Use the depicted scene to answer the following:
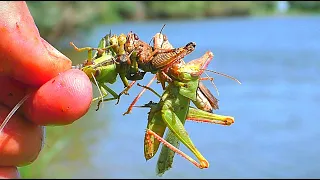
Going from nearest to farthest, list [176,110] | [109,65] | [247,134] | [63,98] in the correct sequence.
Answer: [63,98], [109,65], [176,110], [247,134]

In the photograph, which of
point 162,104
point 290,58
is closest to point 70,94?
point 162,104

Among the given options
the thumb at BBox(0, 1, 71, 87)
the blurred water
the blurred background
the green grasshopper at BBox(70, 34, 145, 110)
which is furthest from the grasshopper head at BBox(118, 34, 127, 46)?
the blurred water

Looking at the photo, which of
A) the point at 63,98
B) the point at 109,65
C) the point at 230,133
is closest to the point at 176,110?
the point at 109,65

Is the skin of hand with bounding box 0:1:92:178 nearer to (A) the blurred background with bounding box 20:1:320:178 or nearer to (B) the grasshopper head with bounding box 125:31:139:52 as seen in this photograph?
(B) the grasshopper head with bounding box 125:31:139:52

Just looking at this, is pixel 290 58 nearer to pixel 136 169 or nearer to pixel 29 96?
pixel 136 169

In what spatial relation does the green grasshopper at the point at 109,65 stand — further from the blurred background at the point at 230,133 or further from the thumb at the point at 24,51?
the blurred background at the point at 230,133

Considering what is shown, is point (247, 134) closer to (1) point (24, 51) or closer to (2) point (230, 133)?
(2) point (230, 133)
